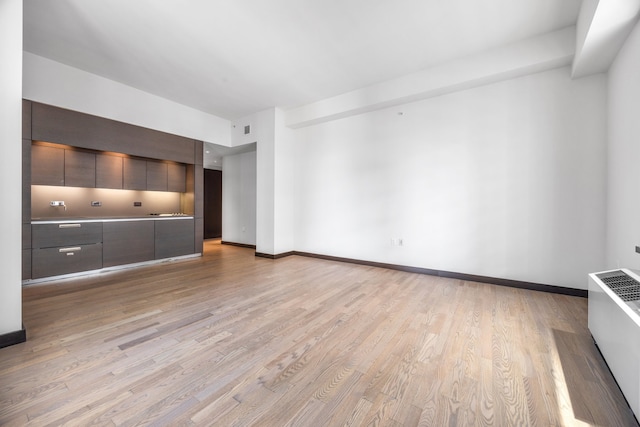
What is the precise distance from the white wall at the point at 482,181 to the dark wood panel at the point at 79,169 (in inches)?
161

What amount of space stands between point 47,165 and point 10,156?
2.39 meters

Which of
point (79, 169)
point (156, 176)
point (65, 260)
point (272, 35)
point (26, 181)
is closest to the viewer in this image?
point (272, 35)

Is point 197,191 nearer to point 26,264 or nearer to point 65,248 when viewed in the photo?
point 65,248

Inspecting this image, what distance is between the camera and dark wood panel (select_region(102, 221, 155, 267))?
4094 millimetres

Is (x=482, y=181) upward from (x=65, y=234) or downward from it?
upward

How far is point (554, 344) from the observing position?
6.46 ft

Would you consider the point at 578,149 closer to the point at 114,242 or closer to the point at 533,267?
the point at 533,267

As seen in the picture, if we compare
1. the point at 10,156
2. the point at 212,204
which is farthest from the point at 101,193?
the point at 212,204

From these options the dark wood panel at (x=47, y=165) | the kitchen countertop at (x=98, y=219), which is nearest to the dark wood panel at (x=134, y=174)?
the kitchen countertop at (x=98, y=219)

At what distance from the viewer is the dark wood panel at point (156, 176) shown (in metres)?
4.83

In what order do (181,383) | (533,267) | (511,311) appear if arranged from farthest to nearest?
(533,267) → (511,311) → (181,383)

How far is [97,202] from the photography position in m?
4.38

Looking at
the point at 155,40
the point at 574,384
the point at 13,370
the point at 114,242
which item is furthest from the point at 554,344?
the point at 114,242

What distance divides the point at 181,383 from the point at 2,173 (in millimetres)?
2133
